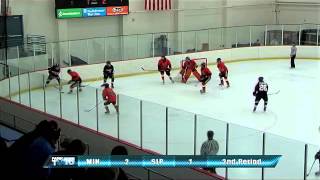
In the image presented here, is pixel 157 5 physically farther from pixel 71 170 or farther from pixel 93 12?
pixel 71 170

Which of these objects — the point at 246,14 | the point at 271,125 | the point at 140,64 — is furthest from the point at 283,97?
the point at 246,14

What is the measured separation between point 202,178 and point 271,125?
14.7 feet

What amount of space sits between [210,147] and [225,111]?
18.0 ft

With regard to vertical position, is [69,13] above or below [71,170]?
above

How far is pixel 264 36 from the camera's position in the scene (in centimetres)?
2312

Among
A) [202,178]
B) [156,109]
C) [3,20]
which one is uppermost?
[3,20]

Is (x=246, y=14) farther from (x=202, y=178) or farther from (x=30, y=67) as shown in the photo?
(x=202, y=178)

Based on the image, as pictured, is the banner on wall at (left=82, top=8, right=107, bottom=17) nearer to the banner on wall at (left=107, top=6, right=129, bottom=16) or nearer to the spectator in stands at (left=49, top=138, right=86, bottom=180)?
the banner on wall at (left=107, top=6, right=129, bottom=16)

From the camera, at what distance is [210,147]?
761cm

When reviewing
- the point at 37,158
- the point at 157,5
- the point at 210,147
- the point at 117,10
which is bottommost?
the point at 210,147

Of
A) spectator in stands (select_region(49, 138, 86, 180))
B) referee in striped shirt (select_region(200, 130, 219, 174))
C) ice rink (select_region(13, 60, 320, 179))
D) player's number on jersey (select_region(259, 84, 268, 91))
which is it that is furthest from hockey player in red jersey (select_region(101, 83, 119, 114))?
spectator in stands (select_region(49, 138, 86, 180))

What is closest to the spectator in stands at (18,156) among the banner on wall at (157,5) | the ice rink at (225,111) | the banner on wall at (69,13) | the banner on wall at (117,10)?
the ice rink at (225,111)

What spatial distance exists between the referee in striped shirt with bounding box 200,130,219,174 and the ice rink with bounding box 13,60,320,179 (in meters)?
0.09
